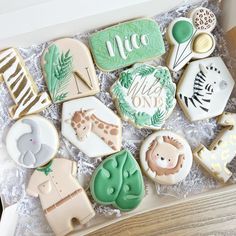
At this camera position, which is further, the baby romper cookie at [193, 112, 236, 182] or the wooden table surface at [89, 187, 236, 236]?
the baby romper cookie at [193, 112, 236, 182]

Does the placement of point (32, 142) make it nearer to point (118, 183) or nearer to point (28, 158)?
point (28, 158)

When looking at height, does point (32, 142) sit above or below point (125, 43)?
below

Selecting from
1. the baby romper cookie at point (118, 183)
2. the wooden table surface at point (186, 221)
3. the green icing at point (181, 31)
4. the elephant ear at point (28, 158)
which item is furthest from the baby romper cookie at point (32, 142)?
the green icing at point (181, 31)

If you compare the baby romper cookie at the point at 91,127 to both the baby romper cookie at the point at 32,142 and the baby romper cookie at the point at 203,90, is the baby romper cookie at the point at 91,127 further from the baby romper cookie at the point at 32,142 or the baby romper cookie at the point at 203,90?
the baby romper cookie at the point at 203,90

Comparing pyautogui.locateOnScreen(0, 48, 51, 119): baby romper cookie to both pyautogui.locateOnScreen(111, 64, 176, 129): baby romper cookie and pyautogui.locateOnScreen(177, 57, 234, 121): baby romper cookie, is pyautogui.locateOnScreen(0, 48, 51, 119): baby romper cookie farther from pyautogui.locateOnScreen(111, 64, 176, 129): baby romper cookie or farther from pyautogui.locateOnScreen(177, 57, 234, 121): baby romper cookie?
pyautogui.locateOnScreen(177, 57, 234, 121): baby romper cookie

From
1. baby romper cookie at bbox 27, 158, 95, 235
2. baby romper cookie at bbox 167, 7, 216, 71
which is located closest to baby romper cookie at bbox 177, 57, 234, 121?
baby romper cookie at bbox 167, 7, 216, 71

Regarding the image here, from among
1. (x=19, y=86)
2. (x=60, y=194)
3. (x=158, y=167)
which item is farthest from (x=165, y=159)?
(x=19, y=86)
